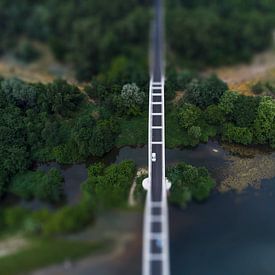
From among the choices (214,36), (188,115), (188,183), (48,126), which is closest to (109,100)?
(48,126)

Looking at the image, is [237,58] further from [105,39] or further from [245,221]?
[245,221]

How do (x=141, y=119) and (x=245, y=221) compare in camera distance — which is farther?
(x=141, y=119)

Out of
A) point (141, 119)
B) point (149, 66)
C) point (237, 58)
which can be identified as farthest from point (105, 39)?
point (237, 58)

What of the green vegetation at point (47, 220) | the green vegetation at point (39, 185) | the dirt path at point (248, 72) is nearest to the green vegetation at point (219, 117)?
the dirt path at point (248, 72)

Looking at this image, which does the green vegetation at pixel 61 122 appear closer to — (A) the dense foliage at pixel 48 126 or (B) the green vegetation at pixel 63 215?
(A) the dense foliage at pixel 48 126

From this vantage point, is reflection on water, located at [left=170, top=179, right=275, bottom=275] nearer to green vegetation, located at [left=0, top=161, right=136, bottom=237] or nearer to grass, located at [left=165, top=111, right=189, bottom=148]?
green vegetation, located at [left=0, top=161, right=136, bottom=237]
